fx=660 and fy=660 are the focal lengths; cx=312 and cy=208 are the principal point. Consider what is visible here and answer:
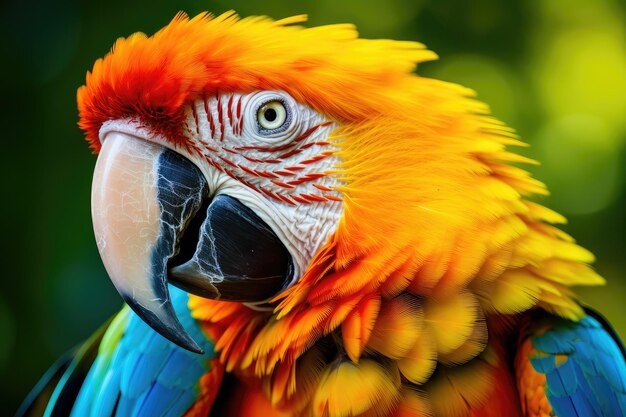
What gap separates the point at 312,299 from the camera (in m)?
0.98

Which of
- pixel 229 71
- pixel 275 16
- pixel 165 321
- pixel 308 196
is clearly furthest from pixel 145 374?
pixel 275 16

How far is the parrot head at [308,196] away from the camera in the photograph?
37.5 inches

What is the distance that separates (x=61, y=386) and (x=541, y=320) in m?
0.93

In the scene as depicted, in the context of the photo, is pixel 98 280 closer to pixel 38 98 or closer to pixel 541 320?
pixel 38 98

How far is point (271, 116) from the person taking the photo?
3.29 ft

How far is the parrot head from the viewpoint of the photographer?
3.12ft

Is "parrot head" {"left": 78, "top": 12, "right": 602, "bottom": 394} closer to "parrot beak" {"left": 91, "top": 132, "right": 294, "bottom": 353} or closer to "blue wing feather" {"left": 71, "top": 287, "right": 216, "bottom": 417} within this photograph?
"parrot beak" {"left": 91, "top": 132, "right": 294, "bottom": 353}

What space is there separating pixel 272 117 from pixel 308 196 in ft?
0.43

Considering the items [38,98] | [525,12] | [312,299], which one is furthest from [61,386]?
[525,12]

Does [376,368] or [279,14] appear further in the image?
[279,14]

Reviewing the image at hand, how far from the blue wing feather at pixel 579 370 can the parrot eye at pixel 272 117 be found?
53 centimetres

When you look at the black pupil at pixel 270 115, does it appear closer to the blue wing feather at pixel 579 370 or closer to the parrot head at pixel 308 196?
the parrot head at pixel 308 196

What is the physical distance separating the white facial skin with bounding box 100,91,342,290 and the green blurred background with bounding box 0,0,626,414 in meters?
1.13

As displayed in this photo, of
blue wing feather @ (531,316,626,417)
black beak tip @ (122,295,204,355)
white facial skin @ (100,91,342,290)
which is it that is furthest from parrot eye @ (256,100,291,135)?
blue wing feather @ (531,316,626,417)
